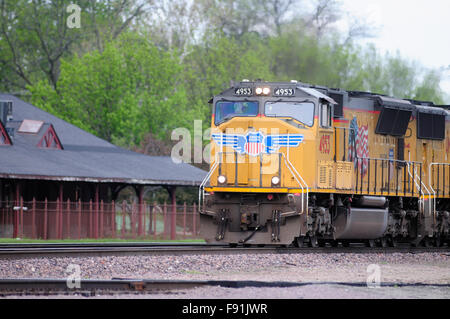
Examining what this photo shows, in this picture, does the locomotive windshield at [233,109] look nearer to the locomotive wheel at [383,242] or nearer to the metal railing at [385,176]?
the metal railing at [385,176]

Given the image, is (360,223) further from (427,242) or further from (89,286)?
(89,286)

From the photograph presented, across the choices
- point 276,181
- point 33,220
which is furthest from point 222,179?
point 33,220

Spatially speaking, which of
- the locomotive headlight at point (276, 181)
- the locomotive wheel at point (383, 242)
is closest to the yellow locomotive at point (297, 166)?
the locomotive headlight at point (276, 181)

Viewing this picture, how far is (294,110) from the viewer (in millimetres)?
21375

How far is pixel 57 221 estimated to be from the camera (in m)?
36.7

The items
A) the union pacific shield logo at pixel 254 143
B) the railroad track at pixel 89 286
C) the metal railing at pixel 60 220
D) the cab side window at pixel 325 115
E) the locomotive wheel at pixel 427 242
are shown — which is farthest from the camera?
the metal railing at pixel 60 220

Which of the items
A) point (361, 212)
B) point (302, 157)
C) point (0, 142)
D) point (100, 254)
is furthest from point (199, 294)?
point (0, 142)

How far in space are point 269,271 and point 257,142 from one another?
19.5 ft

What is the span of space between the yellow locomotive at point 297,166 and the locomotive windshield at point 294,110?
3 cm

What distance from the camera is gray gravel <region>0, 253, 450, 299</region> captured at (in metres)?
12.3

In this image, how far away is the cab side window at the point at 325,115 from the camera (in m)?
21.4

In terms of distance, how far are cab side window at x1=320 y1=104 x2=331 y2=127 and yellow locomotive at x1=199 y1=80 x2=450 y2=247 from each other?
0.09 feet

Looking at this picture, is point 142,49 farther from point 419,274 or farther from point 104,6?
point 419,274

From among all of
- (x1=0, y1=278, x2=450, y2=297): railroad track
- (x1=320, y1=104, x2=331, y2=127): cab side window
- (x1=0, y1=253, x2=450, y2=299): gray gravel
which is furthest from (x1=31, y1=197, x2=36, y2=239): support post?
(x1=0, y1=278, x2=450, y2=297): railroad track
